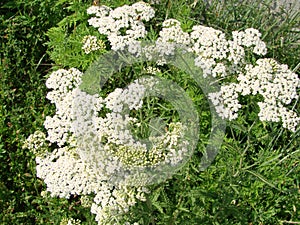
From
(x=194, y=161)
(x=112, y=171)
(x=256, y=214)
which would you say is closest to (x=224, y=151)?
(x=194, y=161)

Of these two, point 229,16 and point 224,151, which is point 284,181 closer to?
point 224,151

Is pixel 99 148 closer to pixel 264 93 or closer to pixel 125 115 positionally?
pixel 125 115

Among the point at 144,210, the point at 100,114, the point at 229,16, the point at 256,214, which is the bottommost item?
the point at 256,214

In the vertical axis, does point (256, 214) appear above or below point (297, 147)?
below

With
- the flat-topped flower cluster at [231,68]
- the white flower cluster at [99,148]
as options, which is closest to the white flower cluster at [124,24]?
the flat-topped flower cluster at [231,68]

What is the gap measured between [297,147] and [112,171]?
1.74 m

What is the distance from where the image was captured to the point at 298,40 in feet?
15.6

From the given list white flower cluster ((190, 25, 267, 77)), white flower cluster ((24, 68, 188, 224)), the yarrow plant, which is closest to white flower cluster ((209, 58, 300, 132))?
the yarrow plant

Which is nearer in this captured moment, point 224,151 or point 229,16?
point 224,151

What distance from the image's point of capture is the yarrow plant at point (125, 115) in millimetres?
2688

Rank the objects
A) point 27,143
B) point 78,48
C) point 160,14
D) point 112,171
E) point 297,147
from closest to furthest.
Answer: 1. point 112,171
2. point 27,143
3. point 297,147
4. point 78,48
5. point 160,14

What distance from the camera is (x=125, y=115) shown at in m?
2.83

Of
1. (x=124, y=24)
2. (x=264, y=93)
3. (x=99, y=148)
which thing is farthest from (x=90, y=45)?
(x=264, y=93)

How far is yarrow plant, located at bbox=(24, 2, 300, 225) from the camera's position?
269 centimetres
